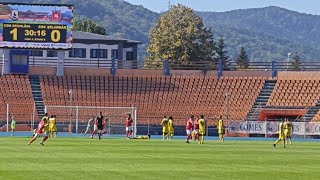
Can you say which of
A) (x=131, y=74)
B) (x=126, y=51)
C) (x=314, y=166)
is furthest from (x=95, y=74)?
(x=314, y=166)

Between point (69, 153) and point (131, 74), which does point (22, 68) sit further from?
point (69, 153)

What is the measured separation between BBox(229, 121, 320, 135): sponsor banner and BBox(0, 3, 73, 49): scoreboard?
1671cm

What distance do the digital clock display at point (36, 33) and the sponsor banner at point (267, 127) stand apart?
56.4 feet

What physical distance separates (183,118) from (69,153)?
1764 inches

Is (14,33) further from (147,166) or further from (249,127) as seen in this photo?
(147,166)

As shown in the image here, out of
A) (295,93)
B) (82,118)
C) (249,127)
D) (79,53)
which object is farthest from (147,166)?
(79,53)

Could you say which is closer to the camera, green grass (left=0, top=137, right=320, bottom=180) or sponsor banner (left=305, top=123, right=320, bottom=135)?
green grass (left=0, top=137, right=320, bottom=180)

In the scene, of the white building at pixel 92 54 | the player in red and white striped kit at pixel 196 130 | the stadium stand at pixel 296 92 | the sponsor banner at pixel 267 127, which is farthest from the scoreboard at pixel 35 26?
the player in red and white striped kit at pixel 196 130

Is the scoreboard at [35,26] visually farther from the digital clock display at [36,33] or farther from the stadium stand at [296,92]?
the stadium stand at [296,92]

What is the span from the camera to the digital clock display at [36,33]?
259ft

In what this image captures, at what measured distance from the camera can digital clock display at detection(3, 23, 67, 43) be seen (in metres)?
79.1

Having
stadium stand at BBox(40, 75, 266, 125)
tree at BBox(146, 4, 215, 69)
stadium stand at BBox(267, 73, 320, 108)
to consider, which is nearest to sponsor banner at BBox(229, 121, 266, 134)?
stadium stand at BBox(40, 75, 266, 125)

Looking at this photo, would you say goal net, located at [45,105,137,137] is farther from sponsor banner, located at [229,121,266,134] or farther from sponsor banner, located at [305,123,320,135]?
sponsor banner, located at [305,123,320,135]

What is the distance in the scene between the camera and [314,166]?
30641mm
